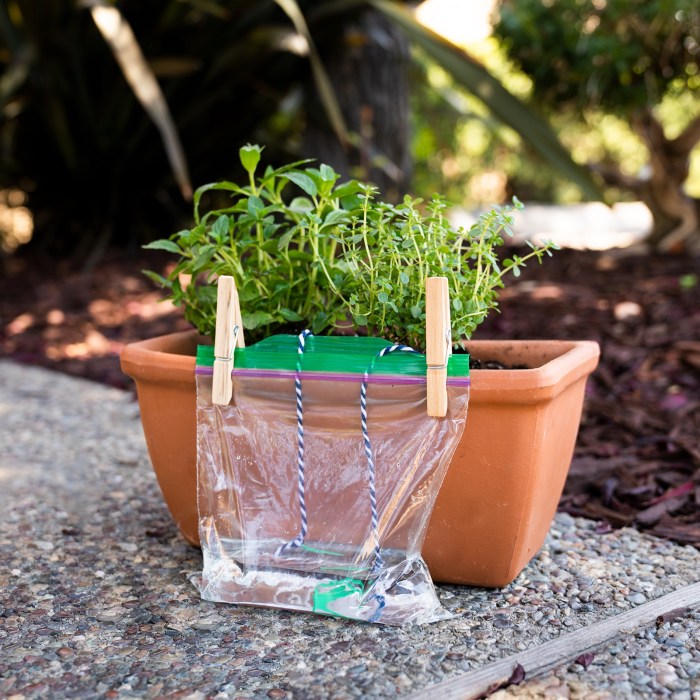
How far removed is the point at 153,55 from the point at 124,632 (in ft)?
11.6

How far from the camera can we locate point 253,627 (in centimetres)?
136

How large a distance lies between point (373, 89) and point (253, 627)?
3.22m

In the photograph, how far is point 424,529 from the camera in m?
1.39

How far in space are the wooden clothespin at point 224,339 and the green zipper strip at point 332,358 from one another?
0.02 meters

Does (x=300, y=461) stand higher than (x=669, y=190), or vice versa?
(x=669, y=190)

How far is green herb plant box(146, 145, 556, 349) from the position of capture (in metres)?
1.44

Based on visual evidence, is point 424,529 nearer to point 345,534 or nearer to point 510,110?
point 345,534

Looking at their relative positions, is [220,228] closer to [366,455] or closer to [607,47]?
[366,455]

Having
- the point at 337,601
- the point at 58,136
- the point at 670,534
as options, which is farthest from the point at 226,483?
the point at 58,136

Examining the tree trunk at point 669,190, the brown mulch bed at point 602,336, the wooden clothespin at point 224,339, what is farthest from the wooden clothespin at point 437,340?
the tree trunk at point 669,190

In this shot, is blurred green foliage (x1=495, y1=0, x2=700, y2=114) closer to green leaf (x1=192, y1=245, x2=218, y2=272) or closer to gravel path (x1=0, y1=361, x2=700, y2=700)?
gravel path (x1=0, y1=361, x2=700, y2=700)

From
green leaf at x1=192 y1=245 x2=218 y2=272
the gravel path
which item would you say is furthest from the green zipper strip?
the gravel path

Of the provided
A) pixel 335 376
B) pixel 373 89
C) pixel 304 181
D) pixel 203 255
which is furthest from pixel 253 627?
pixel 373 89

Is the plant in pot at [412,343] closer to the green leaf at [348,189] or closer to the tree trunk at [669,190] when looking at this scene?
the green leaf at [348,189]
